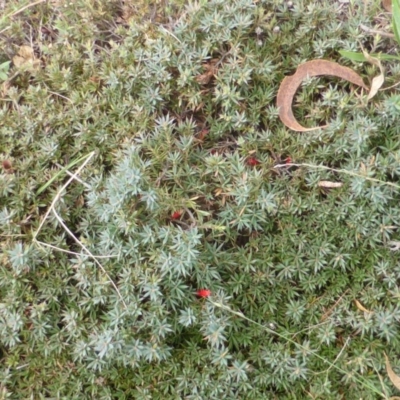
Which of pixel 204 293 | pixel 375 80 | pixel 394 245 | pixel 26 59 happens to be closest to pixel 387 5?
pixel 375 80

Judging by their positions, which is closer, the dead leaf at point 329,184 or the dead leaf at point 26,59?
the dead leaf at point 329,184

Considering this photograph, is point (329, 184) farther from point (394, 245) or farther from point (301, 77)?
point (301, 77)

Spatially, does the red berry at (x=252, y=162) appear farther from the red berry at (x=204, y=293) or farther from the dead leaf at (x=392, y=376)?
the dead leaf at (x=392, y=376)

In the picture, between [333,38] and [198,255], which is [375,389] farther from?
[333,38]

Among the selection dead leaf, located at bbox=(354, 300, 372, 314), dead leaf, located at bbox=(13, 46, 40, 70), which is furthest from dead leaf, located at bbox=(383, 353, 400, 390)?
dead leaf, located at bbox=(13, 46, 40, 70)

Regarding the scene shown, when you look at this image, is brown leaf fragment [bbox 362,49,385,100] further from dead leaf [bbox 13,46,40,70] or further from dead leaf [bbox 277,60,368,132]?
dead leaf [bbox 13,46,40,70]

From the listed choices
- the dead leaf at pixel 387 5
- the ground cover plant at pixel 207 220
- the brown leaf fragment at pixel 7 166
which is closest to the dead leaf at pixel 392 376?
the ground cover plant at pixel 207 220
